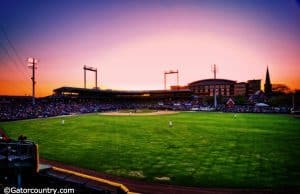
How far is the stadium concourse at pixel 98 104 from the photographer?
2085 inches

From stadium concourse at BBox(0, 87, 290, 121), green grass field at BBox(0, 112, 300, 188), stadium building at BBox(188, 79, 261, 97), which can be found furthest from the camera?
stadium building at BBox(188, 79, 261, 97)

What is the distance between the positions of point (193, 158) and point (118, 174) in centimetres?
479

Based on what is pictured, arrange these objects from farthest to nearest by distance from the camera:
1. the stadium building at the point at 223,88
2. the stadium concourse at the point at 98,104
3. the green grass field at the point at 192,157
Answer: the stadium building at the point at 223,88
the stadium concourse at the point at 98,104
the green grass field at the point at 192,157

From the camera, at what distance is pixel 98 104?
80.1 m

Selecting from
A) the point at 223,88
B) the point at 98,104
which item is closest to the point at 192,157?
the point at 98,104

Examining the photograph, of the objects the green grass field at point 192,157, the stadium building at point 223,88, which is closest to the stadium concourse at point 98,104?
the stadium building at point 223,88

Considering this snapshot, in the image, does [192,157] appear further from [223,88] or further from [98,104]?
[223,88]

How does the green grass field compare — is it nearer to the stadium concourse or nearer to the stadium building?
the stadium concourse

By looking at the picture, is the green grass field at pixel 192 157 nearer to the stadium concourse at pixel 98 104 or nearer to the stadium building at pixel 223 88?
the stadium concourse at pixel 98 104

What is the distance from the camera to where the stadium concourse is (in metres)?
53.0

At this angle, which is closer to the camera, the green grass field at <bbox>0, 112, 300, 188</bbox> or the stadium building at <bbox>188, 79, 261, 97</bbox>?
the green grass field at <bbox>0, 112, 300, 188</bbox>

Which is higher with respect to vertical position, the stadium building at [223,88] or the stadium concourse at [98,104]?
the stadium building at [223,88]

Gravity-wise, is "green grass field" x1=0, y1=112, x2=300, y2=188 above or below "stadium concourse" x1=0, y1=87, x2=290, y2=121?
below

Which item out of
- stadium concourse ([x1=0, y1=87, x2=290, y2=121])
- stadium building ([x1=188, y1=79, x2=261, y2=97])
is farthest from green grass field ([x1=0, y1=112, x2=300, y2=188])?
stadium building ([x1=188, y1=79, x2=261, y2=97])
